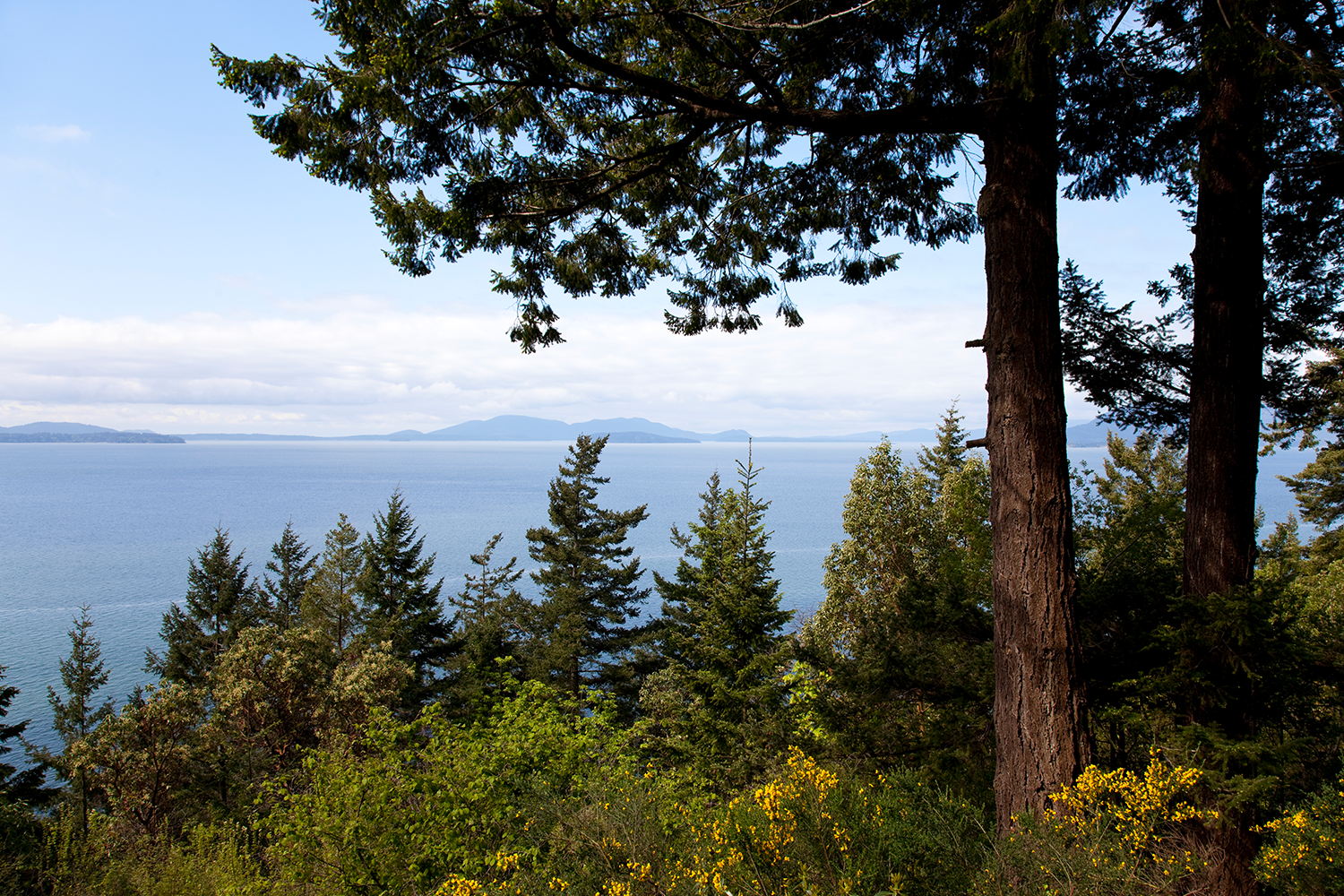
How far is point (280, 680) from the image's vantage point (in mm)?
13414

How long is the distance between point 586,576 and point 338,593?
951 cm

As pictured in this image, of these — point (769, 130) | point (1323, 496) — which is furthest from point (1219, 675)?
point (1323, 496)

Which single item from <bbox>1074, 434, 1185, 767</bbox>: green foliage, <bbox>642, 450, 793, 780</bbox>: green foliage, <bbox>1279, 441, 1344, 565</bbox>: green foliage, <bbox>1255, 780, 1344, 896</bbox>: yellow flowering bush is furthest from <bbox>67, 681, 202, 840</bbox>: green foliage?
<bbox>1279, 441, 1344, 565</bbox>: green foliage

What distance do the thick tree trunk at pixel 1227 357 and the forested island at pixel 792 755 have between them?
10.6 inches

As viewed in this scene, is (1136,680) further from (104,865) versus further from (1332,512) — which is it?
(1332,512)

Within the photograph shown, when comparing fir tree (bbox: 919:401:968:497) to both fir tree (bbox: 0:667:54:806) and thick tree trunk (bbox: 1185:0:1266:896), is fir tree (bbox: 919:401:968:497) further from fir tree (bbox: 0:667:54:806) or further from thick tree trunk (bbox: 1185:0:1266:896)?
fir tree (bbox: 0:667:54:806)

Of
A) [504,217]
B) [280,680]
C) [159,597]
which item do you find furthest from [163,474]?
[504,217]

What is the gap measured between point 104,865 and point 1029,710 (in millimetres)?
11993

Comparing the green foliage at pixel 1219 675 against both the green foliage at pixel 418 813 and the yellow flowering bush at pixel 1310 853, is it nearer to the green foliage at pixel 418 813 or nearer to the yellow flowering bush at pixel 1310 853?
the yellow flowering bush at pixel 1310 853

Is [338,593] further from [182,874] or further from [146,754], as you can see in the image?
[182,874]

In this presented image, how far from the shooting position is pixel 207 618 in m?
29.2

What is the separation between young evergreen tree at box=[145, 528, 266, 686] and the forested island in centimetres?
736

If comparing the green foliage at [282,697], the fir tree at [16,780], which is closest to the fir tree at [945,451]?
the green foliage at [282,697]

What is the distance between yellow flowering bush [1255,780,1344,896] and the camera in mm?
3090
